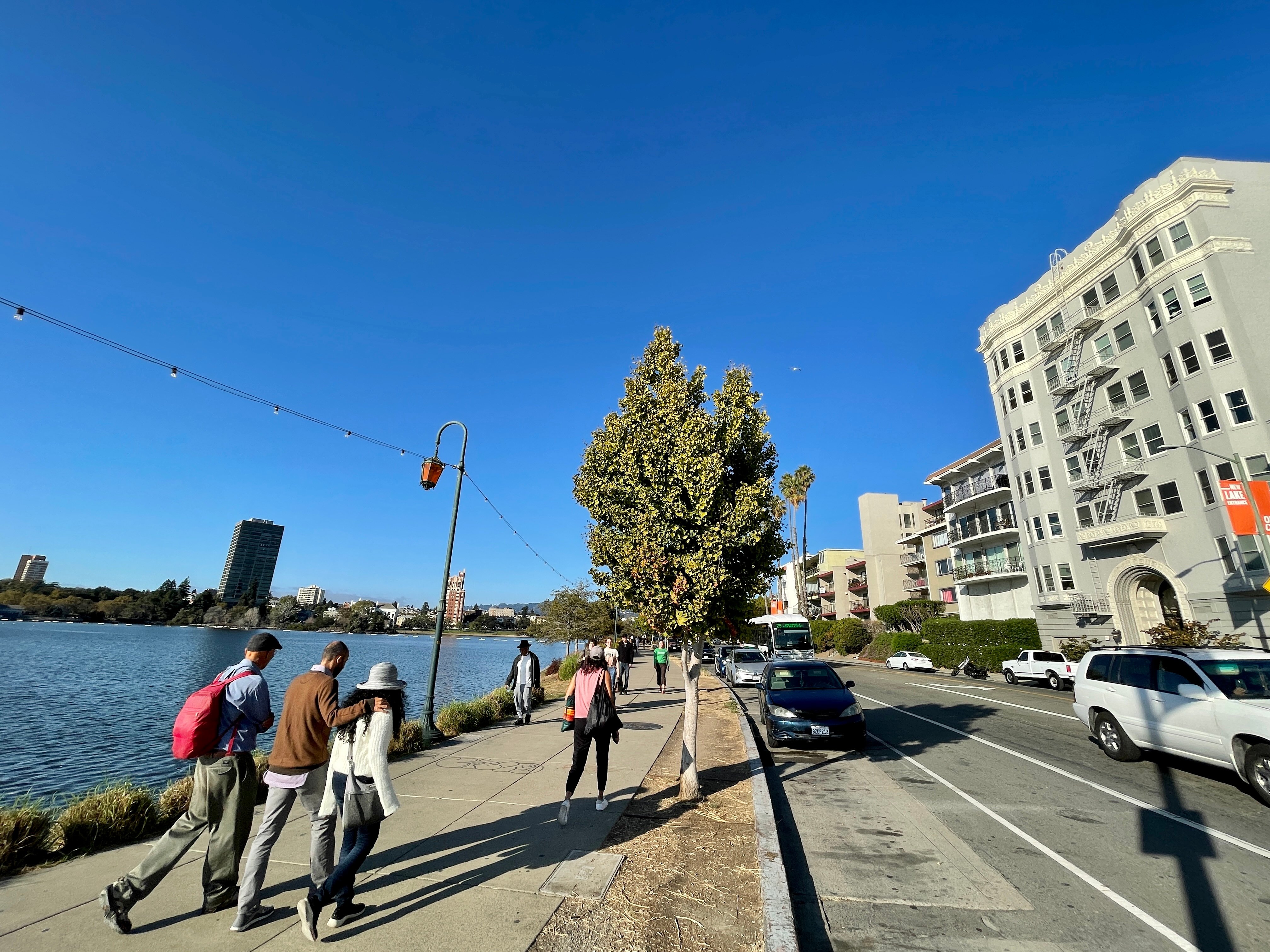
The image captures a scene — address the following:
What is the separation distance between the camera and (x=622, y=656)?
2227 cm

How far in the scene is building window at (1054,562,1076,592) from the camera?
1272 inches

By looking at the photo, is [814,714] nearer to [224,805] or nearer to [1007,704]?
[224,805]

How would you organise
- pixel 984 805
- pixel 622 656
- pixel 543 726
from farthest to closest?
pixel 622 656, pixel 543 726, pixel 984 805

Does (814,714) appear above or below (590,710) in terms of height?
below

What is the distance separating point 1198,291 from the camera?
25797 millimetres

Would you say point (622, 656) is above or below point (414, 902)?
above

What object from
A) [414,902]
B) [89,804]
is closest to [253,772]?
[414,902]

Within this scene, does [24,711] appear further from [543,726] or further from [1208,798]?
[1208,798]

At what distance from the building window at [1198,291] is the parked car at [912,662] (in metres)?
24.2

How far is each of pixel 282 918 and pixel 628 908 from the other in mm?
2483

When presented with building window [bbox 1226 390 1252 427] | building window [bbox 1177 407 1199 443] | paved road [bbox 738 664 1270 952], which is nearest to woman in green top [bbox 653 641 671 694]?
paved road [bbox 738 664 1270 952]

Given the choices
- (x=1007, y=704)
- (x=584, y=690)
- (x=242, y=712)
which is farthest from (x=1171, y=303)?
(x=242, y=712)

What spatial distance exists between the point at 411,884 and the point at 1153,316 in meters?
37.6

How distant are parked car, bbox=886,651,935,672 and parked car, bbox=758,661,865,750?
100 feet
